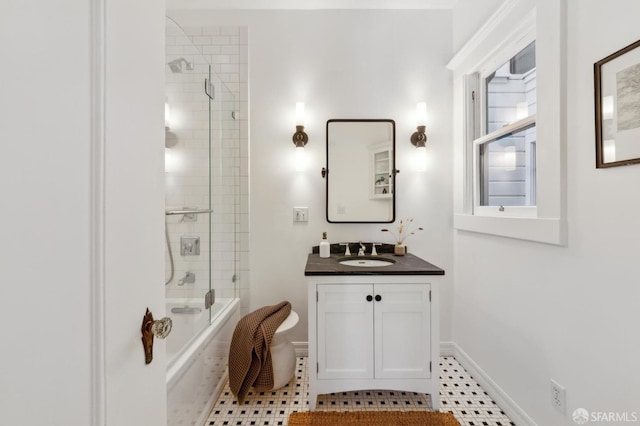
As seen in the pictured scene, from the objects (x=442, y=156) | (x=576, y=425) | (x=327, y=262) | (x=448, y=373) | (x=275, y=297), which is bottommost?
(x=448, y=373)

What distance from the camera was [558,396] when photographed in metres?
1.23

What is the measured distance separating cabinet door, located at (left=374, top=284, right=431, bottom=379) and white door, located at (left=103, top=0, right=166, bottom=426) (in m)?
1.18

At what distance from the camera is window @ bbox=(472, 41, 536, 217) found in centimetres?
152

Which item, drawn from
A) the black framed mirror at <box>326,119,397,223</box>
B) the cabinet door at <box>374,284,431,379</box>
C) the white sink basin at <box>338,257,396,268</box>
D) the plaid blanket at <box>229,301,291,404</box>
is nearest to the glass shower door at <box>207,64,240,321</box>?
the plaid blanket at <box>229,301,291,404</box>

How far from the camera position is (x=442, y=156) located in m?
2.18

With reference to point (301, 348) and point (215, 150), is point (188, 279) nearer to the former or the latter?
point (215, 150)

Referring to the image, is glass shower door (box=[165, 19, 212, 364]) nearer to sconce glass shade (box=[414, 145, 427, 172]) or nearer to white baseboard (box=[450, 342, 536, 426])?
sconce glass shade (box=[414, 145, 427, 172])

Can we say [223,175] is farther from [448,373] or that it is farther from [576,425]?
[576,425]

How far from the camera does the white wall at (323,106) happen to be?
2.14m

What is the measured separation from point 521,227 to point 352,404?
134 cm

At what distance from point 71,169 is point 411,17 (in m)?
2.47

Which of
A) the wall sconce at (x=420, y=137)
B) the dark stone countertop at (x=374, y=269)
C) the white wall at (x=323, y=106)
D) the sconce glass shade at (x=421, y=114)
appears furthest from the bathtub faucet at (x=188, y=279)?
the sconce glass shade at (x=421, y=114)

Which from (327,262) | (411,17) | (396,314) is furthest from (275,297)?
(411,17)

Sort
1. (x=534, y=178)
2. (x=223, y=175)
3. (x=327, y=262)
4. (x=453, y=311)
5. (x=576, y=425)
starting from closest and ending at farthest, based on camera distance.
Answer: (x=576, y=425) → (x=534, y=178) → (x=327, y=262) → (x=223, y=175) → (x=453, y=311)
